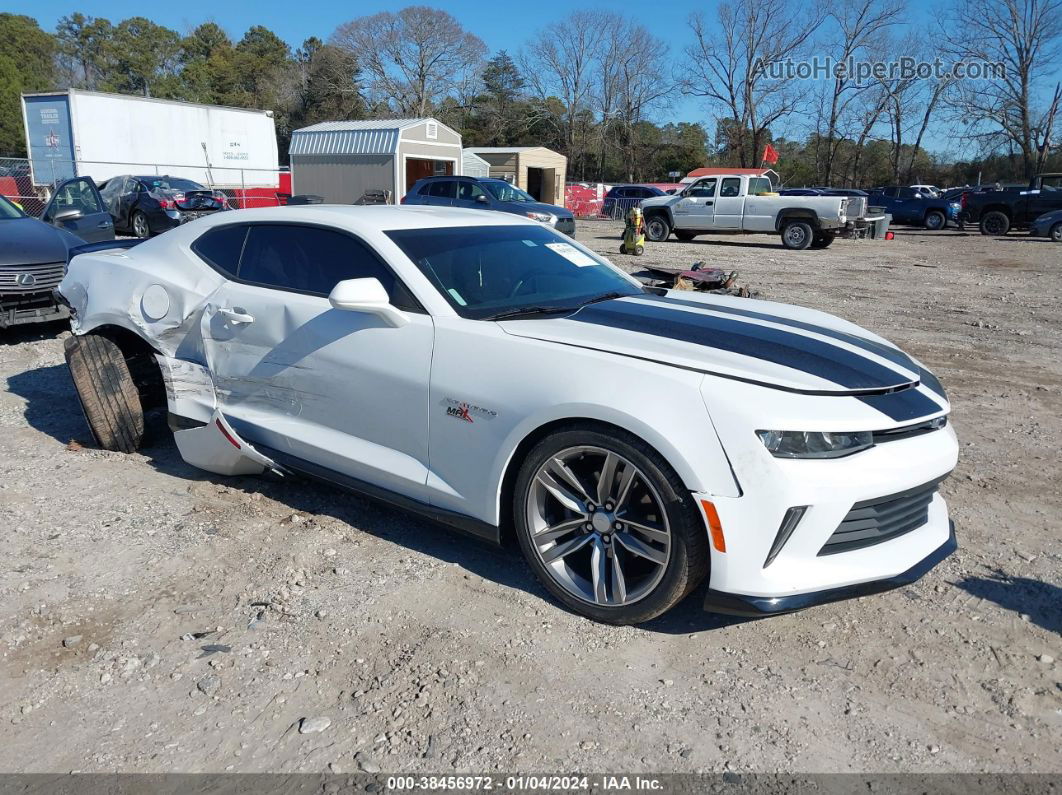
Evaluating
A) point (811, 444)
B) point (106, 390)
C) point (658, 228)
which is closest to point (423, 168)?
point (658, 228)

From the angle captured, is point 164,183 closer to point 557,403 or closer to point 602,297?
point 602,297

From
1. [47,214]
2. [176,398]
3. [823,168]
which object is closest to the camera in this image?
[176,398]

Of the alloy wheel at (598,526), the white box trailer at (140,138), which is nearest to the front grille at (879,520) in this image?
the alloy wheel at (598,526)

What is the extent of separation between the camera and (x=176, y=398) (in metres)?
4.36

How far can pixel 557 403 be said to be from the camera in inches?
116

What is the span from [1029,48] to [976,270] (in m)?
45.1

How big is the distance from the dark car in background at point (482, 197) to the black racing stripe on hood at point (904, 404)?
15.5m

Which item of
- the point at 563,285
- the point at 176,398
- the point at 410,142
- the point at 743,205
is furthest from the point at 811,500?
the point at 410,142

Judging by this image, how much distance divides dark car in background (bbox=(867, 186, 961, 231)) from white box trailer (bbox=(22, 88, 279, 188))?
23.7 m

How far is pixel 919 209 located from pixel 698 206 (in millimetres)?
13763

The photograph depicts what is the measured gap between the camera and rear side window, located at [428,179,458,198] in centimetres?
1906

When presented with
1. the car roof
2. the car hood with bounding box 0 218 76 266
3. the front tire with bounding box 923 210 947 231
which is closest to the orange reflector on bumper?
the car roof

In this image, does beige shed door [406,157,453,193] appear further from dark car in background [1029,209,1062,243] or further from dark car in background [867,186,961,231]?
dark car in background [1029,209,1062,243]

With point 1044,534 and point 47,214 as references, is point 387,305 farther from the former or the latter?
point 47,214
